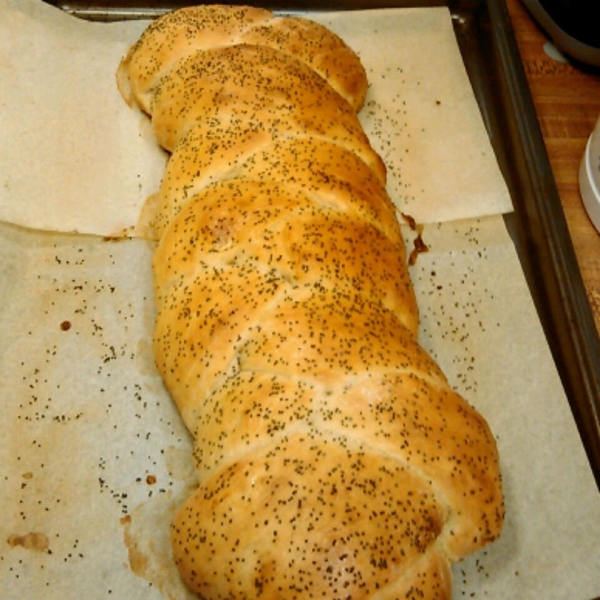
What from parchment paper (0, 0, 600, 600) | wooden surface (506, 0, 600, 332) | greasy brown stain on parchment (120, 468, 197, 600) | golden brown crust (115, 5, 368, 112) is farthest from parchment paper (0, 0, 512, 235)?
greasy brown stain on parchment (120, 468, 197, 600)

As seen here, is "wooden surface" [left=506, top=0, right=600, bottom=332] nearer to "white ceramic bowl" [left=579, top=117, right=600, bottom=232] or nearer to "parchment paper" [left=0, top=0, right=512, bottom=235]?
"white ceramic bowl" [left=579, top=117, right=600, bottom=232]

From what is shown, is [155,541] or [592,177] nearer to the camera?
[155,541]

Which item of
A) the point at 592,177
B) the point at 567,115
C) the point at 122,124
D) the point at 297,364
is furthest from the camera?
the point at 567,115

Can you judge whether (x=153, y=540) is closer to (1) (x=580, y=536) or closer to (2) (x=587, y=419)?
(1) (x=580, y=536)

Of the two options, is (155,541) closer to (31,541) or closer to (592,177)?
(31,541)

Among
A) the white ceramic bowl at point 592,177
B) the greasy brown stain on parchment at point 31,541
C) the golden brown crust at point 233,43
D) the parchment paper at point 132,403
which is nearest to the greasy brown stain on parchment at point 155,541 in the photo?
the parchment paper at point 132,403

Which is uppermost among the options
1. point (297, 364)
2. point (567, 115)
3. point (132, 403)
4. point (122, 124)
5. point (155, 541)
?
point (122, 124)

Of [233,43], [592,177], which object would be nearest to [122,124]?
[233,43]
